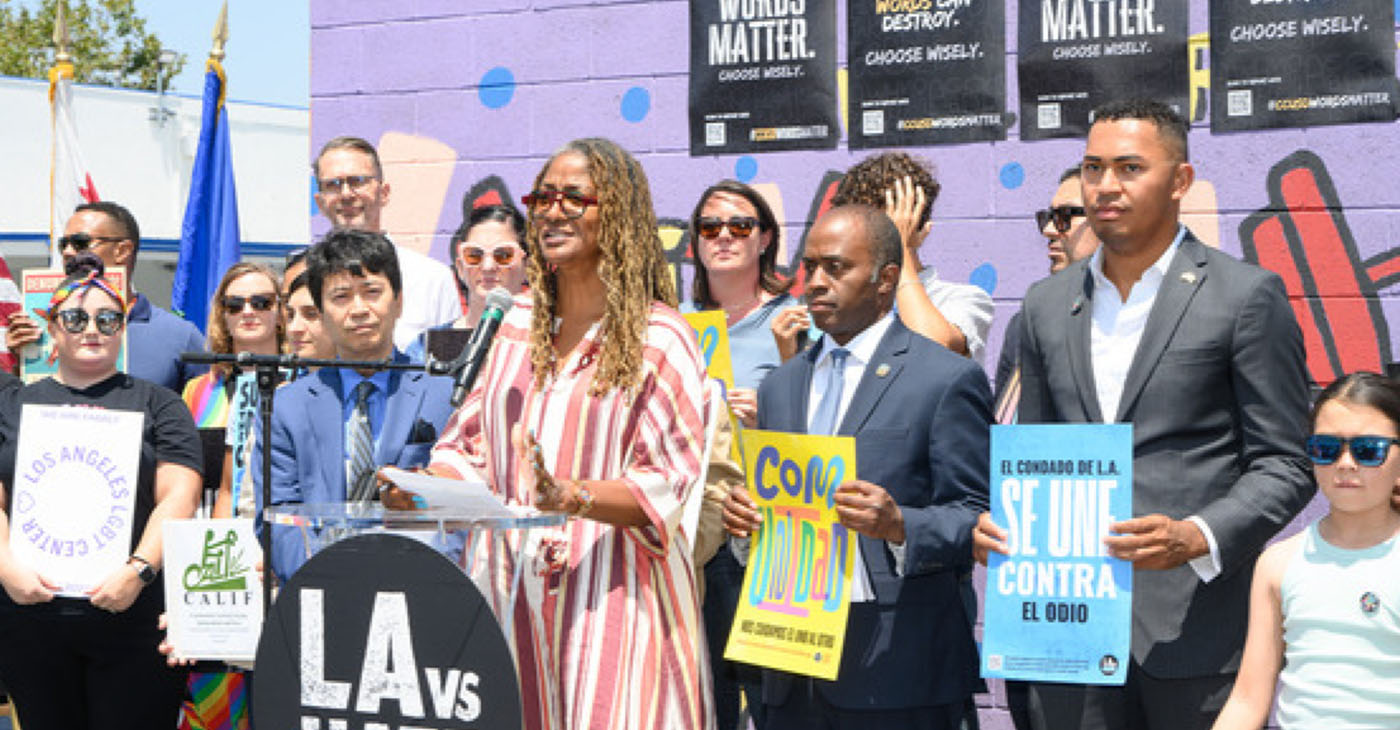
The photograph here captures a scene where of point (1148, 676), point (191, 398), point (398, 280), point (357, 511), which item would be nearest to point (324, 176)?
point (191, 398)

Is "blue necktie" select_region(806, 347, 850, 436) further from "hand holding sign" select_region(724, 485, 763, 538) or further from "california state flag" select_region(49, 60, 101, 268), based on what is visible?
"california state flag" select_region(49, 60, 101, 268)

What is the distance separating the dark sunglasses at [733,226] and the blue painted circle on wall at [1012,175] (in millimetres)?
1303

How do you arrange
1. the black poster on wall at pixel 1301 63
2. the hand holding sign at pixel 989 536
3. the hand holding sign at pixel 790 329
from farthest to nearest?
the black poster on wall at pixel 1301 63 → the hand holding sign at pixel 790 329 → the hand holding sign at pixel 989 536

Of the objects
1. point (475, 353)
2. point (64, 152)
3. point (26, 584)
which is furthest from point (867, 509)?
point (64, 152)

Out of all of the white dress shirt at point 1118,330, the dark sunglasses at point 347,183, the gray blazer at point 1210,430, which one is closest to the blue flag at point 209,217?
the dark sunglasses at point 347,183

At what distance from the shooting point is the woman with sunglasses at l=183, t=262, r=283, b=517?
18.0 feet

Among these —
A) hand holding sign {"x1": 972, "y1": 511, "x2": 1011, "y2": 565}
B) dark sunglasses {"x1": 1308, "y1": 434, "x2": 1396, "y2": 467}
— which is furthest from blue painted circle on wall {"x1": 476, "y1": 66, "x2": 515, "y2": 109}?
dark sunglasses {"x1": 1308, "y1": 434, "x2": 1396, "y2": 467}

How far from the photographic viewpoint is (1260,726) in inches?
130

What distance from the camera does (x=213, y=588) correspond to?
4.52m

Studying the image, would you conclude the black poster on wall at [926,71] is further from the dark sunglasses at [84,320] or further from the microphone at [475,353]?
the microphone at [475,353]

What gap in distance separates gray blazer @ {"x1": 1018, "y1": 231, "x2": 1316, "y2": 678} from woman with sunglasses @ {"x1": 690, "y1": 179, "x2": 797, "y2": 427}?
1494 mm

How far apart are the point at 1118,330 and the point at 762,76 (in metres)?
3.10

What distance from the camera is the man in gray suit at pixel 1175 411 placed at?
337 centimetres

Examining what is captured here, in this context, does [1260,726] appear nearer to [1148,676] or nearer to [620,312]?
[1148,676]
